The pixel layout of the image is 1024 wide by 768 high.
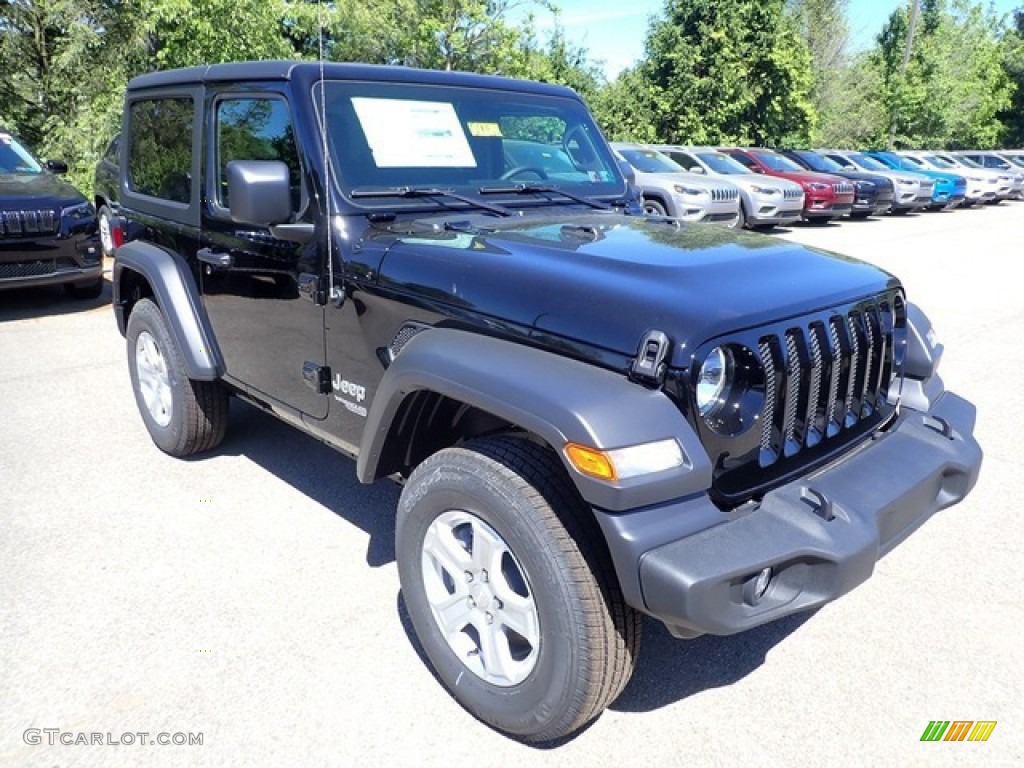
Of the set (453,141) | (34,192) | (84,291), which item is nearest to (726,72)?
(84,291)

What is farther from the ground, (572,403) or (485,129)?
(485,129)

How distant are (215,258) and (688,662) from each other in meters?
2.60

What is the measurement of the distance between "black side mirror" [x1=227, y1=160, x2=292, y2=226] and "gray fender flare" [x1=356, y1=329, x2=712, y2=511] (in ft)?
2.87

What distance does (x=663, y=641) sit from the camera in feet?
9.55

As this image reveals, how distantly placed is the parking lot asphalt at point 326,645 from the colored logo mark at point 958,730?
3 centimetres

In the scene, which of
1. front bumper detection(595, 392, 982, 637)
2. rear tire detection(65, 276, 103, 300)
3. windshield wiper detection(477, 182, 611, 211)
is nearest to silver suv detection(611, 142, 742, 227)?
rear tire detection(65, 276, 103, 300)

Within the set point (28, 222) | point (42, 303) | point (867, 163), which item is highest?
point (867, 163)

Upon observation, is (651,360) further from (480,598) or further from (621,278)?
(480,598)

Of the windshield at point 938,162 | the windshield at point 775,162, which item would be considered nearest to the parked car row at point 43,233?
the windshield at point 775,162

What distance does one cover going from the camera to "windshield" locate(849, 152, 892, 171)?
20672mm

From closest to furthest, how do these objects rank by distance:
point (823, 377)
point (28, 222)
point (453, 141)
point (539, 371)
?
point (539, 371)
point (823, 377)
point (453, 141)
point (28, 222)

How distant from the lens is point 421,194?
3.15 meters

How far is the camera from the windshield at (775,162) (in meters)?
17.4

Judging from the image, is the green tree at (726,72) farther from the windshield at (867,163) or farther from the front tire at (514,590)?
the front tire at (514,590)
